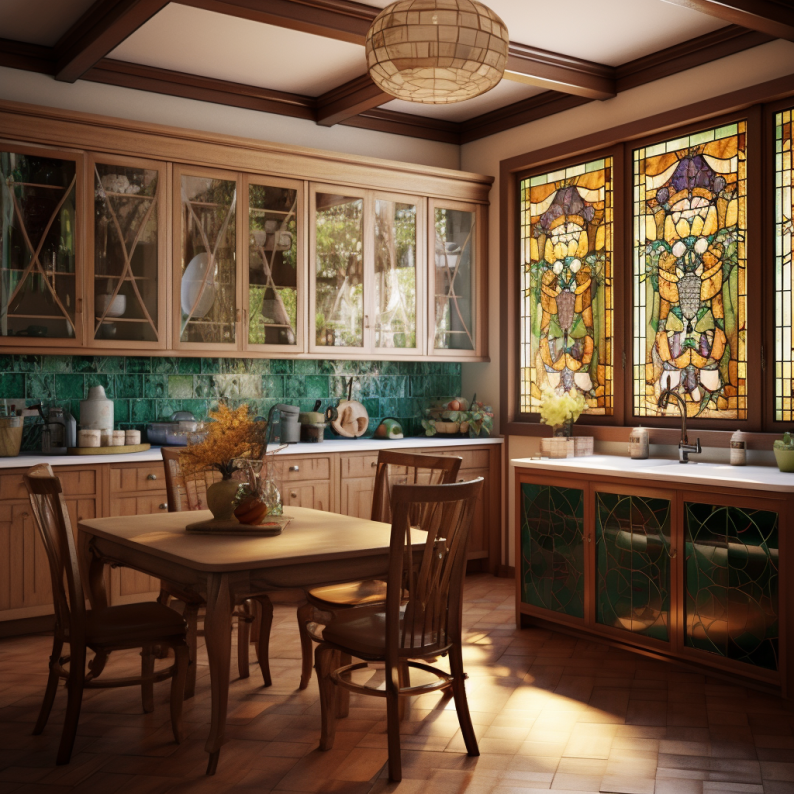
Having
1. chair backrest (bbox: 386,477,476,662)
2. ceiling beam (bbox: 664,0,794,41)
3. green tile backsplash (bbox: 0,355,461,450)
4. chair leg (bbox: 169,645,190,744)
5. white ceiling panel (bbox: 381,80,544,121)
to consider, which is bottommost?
chair leg (bbox: 169,645,190,744)

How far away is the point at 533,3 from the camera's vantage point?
4.39 meters

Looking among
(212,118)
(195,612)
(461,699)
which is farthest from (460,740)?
(212,118)

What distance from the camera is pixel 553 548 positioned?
4.71 metres

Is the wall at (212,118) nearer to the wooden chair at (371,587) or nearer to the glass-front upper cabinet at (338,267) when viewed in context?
the glass-front upper cabinet at (338,267)

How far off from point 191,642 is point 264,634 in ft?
1.15

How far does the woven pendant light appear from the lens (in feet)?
9.12

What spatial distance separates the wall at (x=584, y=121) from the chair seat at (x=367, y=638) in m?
2.49

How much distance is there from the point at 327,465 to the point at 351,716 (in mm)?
2113

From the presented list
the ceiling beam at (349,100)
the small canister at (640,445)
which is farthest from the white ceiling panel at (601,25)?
the small canister at (640,445)

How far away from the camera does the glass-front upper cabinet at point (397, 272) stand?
589cm

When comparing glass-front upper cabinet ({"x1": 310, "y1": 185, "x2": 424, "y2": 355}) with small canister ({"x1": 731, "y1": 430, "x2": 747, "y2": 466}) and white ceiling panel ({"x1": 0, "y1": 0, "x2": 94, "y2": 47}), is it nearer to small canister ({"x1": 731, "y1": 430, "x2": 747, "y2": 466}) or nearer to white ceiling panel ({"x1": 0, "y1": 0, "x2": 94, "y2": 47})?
white ceiling panel ({"x1": 0, "y1": 0, "x2": 94, "y2": 47})

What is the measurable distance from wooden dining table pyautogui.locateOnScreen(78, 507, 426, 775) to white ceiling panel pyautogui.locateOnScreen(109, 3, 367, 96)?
106 inches

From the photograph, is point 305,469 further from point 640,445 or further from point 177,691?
point 177,691

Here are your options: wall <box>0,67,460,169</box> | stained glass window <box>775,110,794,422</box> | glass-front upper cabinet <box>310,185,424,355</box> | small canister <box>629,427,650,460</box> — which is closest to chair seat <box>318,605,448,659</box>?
small canister <box>629,427,650,460</box>
